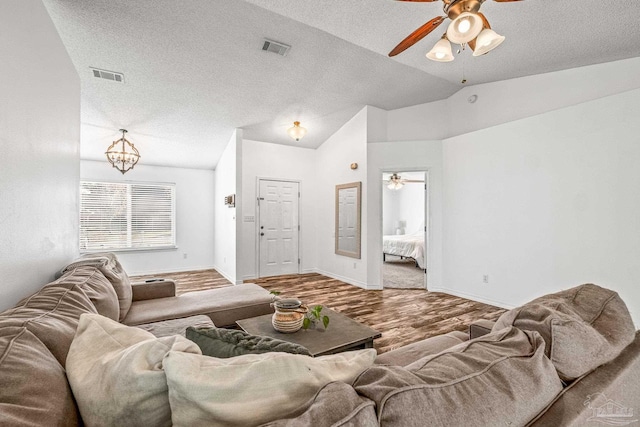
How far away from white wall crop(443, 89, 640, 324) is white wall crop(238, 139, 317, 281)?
9.20 ft

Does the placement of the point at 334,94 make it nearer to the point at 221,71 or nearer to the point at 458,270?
the point at 221,71

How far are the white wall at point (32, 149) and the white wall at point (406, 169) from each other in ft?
12.8

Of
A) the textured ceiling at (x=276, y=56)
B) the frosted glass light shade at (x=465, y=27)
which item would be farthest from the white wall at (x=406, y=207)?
the frosted glass light shade at (x=465, y=27)

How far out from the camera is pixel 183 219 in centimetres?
622

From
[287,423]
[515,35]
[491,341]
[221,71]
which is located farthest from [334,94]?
[287,423]

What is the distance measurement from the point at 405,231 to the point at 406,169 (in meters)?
5.15

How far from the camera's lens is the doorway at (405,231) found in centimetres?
514

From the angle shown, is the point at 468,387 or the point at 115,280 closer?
the point at 468,387

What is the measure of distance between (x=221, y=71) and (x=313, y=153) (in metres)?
3.06

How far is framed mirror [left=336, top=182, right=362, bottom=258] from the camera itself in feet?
16.0

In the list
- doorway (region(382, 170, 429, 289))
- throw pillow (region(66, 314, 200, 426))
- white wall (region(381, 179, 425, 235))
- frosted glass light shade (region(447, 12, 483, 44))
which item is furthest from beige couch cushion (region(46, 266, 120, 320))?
white wall (region(381, 179, 425, 235))

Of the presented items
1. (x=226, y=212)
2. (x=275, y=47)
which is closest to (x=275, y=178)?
(x=226, y=212)

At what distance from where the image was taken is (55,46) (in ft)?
6.98

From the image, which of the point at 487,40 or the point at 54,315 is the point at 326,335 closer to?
the point at 54,315
